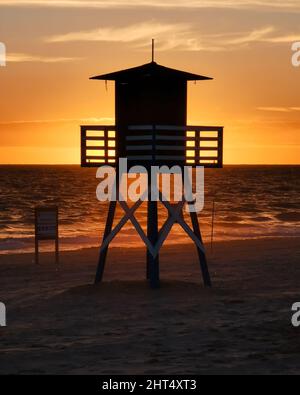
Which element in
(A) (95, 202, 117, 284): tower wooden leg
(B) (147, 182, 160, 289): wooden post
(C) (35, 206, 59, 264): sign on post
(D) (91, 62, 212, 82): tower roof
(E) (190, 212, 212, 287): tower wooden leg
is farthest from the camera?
(C) (35, 206, 59, 264): sign on post

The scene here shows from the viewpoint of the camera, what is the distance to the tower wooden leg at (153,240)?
2128 cm

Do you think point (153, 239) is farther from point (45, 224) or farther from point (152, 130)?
point (45, 224)

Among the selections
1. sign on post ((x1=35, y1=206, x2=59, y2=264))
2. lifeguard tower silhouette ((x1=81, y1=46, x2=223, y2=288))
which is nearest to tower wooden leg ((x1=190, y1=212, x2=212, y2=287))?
lifeguard tower silhouette ((x1=81, y1=46, x2=223, y2=288))

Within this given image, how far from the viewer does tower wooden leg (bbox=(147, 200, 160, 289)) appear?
21281mm

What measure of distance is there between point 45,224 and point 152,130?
29.9ft

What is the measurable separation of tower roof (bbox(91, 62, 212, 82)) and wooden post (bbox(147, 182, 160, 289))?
2.93 meters

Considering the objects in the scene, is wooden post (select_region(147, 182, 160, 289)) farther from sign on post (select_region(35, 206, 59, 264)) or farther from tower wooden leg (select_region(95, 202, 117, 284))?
sign on post (select_region(35, 206, 59, 264))

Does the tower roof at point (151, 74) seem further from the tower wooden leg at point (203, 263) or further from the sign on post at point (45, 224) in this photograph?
the sign on post at point (45, 224)

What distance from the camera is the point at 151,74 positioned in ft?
67.8

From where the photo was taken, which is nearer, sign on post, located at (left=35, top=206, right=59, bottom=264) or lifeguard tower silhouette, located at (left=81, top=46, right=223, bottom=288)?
lifeguard tower silhouette, located at (left=81, top=46, right=223, bottom=288)

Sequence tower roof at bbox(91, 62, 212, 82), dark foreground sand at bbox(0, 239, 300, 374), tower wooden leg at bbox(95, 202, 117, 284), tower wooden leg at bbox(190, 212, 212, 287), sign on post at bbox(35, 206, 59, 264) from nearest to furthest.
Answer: dark foreground sand at bbox(0, 239, 300, 374)
tower roof at bbox(91, 62, 212, 82)
tower wooden leg at bbox(190, 212, 212, 287)
tower wooden leg at bbox(95, 202, 117, 284)
sign on post at bbox(35, 206, 59, 264)

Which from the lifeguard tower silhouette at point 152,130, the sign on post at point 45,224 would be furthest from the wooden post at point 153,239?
the sign on post at point 45,224
